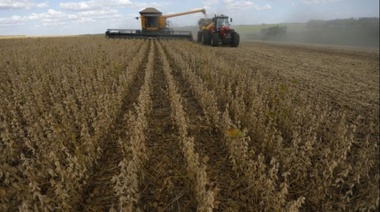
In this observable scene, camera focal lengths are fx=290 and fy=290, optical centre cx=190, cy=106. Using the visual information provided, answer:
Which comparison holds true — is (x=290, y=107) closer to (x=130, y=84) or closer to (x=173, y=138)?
(x=173, y=138)

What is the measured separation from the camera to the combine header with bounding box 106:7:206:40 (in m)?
29.4

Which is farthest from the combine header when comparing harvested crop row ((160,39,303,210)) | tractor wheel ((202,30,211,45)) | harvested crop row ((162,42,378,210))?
harvested crop row ((160,39,303,210))

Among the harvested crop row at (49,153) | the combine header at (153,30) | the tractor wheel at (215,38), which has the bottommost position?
the harvested crop row at (49,153)

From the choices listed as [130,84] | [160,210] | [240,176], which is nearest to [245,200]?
[240,176]

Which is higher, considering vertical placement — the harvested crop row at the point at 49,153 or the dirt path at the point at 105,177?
the harvested crop row at the point at 49,153

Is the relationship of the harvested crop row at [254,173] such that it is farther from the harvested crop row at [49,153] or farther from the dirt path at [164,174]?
the harvested crop row at [49,153]

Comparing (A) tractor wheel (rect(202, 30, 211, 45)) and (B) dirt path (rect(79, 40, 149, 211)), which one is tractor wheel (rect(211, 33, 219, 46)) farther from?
(B) dirt path (rect(79, 40, 149, 211))

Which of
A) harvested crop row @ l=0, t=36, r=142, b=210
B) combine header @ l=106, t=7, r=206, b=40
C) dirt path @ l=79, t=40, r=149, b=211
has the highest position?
combine header @ l=106, t=7, r=206, b=40

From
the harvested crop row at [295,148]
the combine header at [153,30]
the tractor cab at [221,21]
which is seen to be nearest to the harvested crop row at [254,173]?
the harvested crop row at [295,148]

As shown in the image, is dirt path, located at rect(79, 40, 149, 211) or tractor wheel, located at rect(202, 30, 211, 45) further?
tractor wheel, located at rect(202, 30, 211, 45)

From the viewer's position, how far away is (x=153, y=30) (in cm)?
3303

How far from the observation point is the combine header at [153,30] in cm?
2936

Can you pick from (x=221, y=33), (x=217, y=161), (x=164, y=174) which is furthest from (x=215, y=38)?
(x=164, y=174)

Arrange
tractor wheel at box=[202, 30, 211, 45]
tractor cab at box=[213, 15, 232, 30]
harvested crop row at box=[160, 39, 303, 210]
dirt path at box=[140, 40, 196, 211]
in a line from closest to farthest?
harvested crop row at box=[160, 39, 303, 210], dirt path at box=[140, 40, 196, 211], tractor cab at box=[213, 15, 232, 30], tractor wheel at box=[202, 30, 211, 45]
